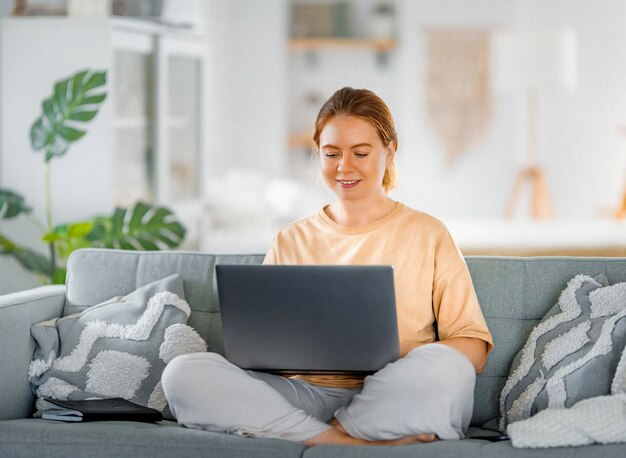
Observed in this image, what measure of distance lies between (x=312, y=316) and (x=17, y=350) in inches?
32.3

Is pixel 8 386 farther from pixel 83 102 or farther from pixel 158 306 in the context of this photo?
pixel 83 102

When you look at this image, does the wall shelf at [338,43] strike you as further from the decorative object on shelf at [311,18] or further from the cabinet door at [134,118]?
the cabinet door at [134,118]

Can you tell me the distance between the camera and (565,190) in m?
7.40

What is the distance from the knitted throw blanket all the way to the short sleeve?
0.30m

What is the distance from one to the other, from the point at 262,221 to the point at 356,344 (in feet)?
13.1

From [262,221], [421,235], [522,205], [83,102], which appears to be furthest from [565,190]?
[421,235]

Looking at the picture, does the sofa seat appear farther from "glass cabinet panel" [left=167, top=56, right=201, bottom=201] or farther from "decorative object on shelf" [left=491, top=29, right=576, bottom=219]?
"decorative object on shelf" [left=491, top=29, right=576, bottom=219]

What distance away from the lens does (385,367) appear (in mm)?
2436

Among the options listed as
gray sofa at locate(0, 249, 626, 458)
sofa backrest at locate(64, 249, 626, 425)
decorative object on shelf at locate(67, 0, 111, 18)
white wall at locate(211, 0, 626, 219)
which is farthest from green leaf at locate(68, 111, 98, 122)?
white wall at locate(211, 0, 626, 219)

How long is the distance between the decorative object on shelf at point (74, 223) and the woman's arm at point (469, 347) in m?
1.62

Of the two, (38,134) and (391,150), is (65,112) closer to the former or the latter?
(38,134)

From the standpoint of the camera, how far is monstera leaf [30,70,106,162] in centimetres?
402

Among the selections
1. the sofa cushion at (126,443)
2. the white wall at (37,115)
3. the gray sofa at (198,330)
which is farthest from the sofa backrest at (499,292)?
the white wall at (37,115)

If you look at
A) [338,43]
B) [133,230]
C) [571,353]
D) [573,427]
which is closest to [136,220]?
[133,230]
